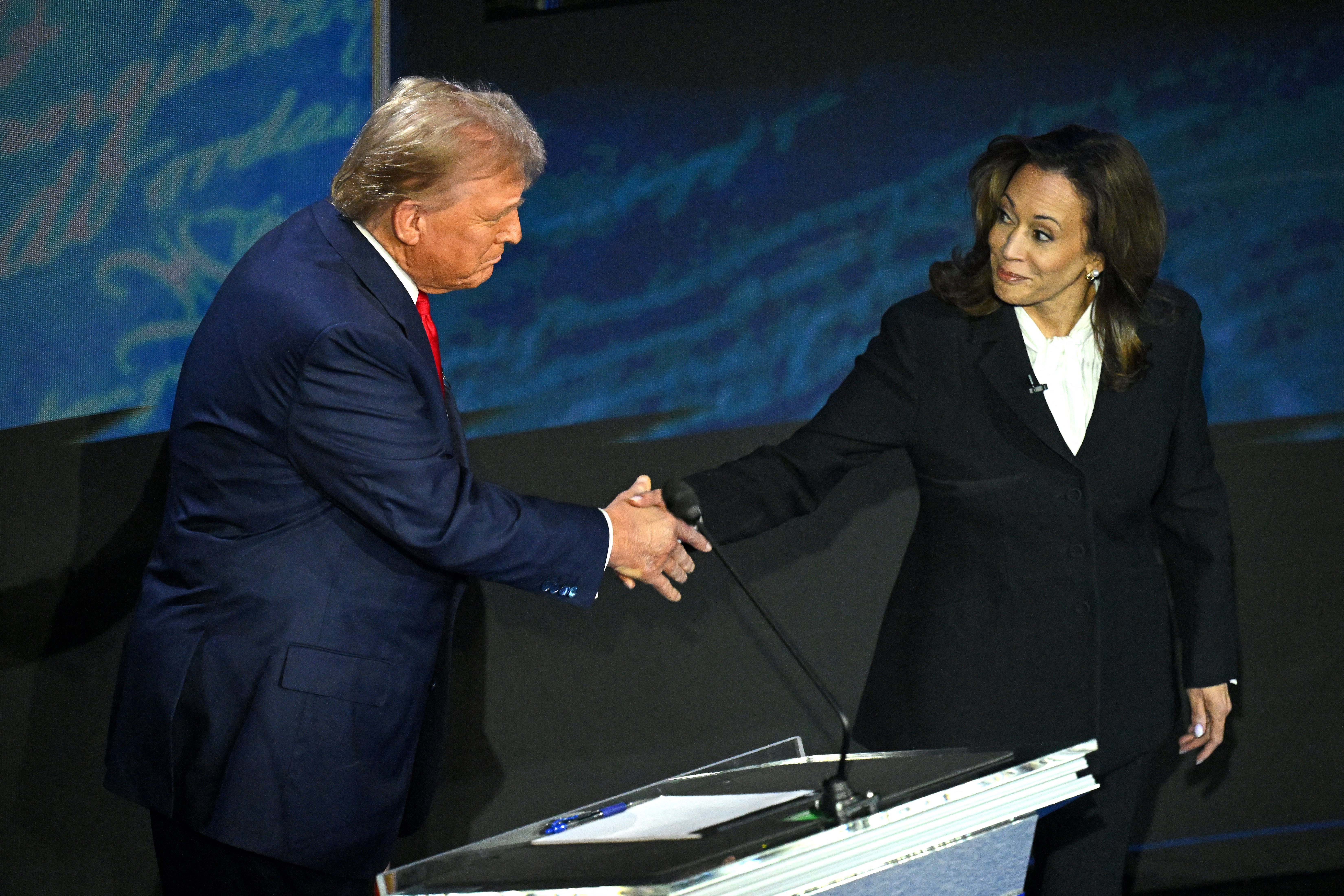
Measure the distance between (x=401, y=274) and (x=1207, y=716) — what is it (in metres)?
1.51

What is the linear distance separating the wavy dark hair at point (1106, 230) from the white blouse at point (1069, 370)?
3cm

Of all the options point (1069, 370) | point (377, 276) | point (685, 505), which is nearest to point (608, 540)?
point (685, 505)

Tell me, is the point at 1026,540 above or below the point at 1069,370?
below

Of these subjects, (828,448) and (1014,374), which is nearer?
(1014,374)

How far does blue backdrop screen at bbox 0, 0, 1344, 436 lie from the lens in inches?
100.0

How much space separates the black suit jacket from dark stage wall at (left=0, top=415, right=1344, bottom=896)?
75cm

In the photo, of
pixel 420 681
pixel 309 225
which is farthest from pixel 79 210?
pixel 420 681

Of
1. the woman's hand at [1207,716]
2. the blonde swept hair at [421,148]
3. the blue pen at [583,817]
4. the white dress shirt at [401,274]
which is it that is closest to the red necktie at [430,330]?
the white dress shirt at [401,274]

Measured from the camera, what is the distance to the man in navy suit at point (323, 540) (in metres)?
1.78

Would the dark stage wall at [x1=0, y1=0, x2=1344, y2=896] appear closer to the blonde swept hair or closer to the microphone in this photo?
the blonde swept hair

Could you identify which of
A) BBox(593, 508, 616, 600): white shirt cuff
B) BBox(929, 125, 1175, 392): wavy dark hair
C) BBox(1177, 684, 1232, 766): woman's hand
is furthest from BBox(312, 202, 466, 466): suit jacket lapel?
BBox(1177, 684, 1232, 766): woman's hand

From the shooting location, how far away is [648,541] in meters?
2.16

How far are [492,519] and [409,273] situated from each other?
39 centimetres

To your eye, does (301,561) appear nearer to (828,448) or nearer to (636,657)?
(828,448)
